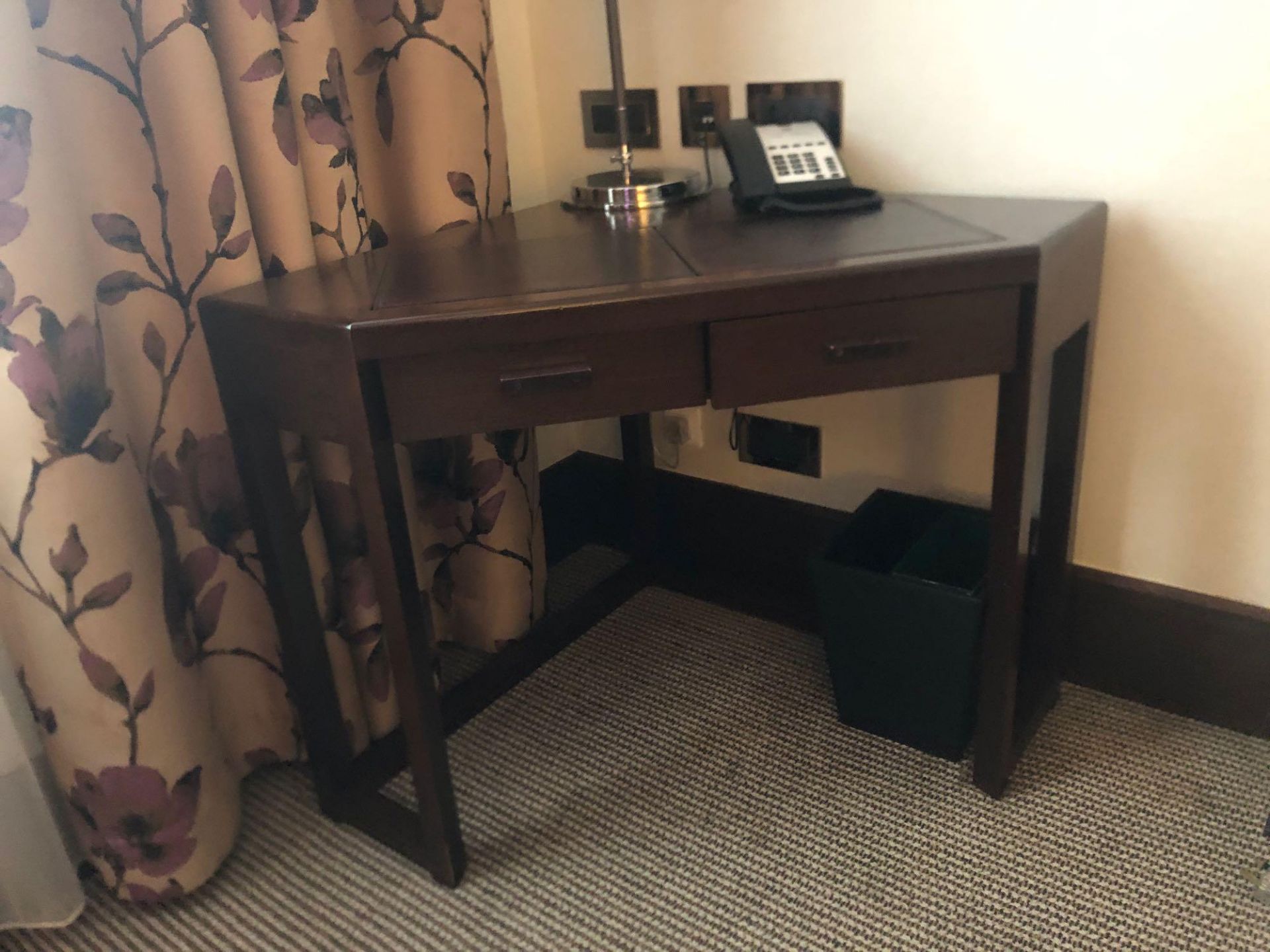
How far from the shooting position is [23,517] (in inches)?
38.1

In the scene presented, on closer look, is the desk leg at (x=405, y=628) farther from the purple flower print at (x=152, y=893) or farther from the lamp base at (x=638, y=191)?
the lamp base at (x=638, y=191)

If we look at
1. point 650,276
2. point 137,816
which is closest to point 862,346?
point 650,276

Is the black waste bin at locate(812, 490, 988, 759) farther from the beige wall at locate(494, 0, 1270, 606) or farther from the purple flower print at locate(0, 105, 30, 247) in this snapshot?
the purple flower print at locate(0, 105, 30, 247)

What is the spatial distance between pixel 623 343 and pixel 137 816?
763 millimetres

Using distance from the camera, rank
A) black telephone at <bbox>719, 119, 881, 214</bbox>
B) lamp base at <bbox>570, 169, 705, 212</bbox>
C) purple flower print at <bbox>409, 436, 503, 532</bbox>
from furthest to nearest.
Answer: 1. purple flower print at <bbox>409, 436, 503, 532</bbox>
2. lamp base at <bbox>570, 169, 705, 212</bbox>
3. black telephone at <bbox>719, 119, 881, 214</bbox>

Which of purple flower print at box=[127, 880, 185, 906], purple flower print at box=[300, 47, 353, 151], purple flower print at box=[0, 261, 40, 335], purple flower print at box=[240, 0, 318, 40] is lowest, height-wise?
purple flower print at box=[127, 880, 185, 906]

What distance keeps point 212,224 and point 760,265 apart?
1.96 feet

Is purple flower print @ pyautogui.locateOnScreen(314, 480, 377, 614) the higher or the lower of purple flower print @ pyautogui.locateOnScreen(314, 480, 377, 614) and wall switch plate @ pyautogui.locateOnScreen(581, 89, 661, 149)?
the lower

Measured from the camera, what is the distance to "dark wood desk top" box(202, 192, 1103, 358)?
90cm

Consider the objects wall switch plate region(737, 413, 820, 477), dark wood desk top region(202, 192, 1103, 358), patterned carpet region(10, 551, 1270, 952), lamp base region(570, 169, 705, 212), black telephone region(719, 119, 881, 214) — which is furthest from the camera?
wall switch plate region(737, 413, 820, 477)

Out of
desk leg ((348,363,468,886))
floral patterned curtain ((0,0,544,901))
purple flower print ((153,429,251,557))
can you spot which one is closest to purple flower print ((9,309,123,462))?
floral patterned curtain ((0,0,544,901))

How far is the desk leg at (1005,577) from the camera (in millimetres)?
993

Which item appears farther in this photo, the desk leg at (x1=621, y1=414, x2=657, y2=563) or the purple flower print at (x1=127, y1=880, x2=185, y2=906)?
the desk leg at (x1=621, y1=414, x2=657, y2=563)

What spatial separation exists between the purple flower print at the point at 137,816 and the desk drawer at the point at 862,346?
754 millimetres
